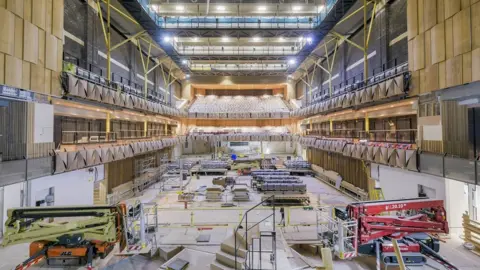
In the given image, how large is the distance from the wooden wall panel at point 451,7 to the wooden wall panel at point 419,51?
1.27 metres

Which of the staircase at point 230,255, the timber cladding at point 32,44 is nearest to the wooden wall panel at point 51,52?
the timber cladding at point 32,44

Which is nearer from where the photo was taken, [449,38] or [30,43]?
[449,38]

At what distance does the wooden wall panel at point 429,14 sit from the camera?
9.03 meters

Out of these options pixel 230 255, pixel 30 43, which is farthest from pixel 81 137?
pixel 230 255

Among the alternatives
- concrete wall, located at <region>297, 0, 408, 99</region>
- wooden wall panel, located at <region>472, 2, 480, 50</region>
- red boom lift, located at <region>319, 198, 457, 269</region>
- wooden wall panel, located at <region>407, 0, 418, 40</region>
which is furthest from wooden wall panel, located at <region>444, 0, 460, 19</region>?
red boom lift, located at <region>319, 198, 457, 269</region>

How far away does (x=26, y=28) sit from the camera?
28.1 feet

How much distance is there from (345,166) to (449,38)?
483 inches

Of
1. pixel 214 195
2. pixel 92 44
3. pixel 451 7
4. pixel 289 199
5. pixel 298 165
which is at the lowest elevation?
pixel 289 199

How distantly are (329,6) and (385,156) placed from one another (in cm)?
1224

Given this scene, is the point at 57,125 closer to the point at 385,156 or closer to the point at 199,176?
the point at 199,176

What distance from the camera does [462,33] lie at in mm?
7789

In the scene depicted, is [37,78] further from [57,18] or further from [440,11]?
[440,11]

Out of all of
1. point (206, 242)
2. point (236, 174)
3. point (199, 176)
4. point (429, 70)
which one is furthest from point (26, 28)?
point (236, 174)

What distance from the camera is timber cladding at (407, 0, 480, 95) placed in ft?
24.5
